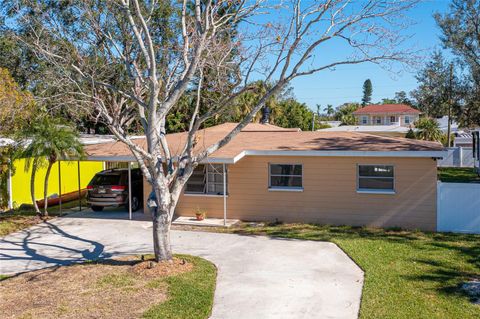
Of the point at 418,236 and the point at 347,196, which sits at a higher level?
the point at 347,196

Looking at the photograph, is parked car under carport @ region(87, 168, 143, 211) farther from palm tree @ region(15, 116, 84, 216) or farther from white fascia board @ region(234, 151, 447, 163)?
white fascia board @ region(234, 151, 447, 163)

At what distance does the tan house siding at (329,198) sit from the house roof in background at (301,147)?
1.24 feet

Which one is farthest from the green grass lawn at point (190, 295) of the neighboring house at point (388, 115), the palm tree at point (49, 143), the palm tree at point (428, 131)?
the neighboring house at point (388, 115)

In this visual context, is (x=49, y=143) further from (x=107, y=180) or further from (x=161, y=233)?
(x=161, y=233)

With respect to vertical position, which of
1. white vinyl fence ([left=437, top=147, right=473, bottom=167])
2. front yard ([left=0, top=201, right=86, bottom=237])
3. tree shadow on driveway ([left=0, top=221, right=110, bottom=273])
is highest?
white vinyl fence ([left=437, top=147, right=473, bottom=167])

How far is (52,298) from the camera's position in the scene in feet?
29.2

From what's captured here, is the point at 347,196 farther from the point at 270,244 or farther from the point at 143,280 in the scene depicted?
the point at 143,280

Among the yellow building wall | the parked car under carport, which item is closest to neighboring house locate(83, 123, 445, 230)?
the parked car under carport

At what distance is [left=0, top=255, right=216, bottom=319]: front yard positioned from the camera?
8.25 meters

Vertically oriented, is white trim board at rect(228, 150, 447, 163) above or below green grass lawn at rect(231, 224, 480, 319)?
above

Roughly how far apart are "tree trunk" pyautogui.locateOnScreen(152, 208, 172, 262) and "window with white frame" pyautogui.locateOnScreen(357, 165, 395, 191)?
724 centimetres

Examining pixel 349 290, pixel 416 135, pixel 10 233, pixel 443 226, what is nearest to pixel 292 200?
pixel 443 226

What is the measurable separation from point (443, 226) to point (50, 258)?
432 inches

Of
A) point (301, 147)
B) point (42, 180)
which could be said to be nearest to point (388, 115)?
point (301, 147)
